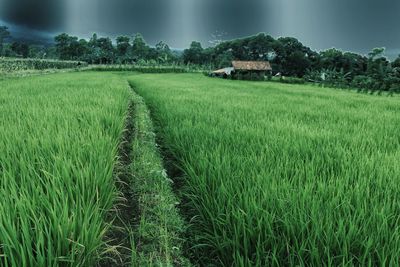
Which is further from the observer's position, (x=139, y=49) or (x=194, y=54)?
(x=194, y=54)

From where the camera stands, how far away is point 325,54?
6581cm

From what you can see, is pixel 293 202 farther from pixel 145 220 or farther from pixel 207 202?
pixel 145 220

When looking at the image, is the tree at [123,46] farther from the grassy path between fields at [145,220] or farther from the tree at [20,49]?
the grassy path between fields at [145,220]

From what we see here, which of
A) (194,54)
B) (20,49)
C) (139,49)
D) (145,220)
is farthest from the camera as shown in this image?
(20,49)

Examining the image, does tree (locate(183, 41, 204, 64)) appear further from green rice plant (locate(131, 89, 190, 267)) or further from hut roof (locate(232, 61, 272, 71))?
green rice plant (locate(131, 89, 190, 267))

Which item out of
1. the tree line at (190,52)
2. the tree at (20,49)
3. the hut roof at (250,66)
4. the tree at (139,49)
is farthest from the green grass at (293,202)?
the tree at (20,49)

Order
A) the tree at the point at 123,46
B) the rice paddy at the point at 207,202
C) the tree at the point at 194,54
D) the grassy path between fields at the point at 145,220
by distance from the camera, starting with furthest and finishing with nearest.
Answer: the tree at the point at 123,46, the tree at the point at 194,54, the grassy path between fields at the point at 145,220, the rice paddy at the point at 207,202

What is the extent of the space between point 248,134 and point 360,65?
6094cm

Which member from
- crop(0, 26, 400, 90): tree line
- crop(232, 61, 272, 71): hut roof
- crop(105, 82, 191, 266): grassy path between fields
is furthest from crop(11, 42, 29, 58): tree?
crop(105, 82, 191, 266): grassy path between fields

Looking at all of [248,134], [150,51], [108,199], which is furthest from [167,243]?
[150,51]

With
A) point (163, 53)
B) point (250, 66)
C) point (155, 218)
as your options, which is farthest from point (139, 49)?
point (155, 218)

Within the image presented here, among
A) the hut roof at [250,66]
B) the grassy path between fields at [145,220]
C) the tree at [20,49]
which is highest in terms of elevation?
the tree at [20,49]

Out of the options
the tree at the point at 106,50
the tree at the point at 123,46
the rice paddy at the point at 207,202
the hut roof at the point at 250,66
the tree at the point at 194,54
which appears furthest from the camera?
the tree at the point at 123,46

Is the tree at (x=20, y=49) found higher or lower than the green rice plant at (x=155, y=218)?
higher
